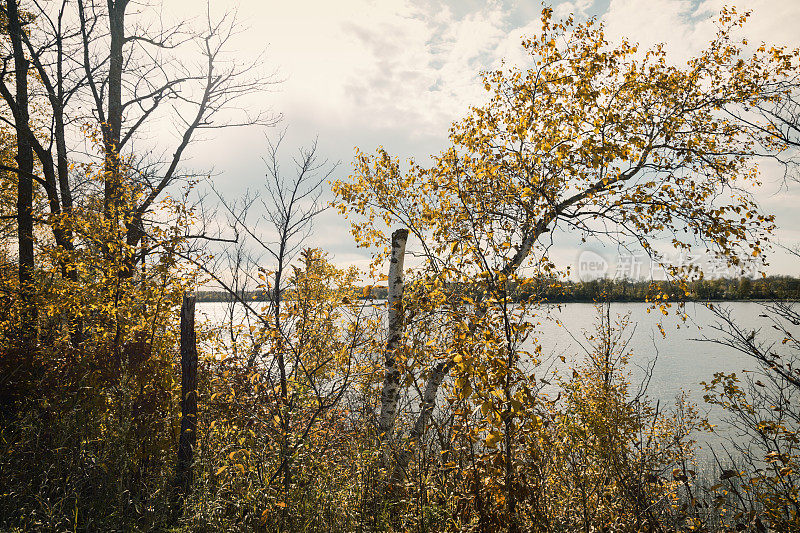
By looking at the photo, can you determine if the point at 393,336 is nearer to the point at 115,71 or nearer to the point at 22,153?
the point at 115,71

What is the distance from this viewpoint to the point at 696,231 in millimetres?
5852

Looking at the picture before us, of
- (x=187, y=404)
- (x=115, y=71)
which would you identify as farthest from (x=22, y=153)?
(x=187, y=404)

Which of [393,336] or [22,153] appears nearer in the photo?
[393,336]

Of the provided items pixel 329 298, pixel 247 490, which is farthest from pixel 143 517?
pixel 329 298

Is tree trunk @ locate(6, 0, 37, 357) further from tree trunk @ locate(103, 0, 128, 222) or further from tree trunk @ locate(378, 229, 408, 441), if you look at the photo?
tree trunk @ locate(378, 229, 408, 441)

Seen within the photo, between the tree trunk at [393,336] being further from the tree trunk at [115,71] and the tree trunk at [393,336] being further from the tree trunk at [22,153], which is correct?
the tree trunk at [22,153]

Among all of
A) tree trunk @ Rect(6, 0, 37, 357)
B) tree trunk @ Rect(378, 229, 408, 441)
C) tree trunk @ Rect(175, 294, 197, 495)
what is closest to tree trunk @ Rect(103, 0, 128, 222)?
tree trunk @ Rect(6, 0, 37, 357)

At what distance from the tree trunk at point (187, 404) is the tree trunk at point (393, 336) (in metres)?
2.21

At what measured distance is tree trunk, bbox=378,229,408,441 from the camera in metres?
5.43

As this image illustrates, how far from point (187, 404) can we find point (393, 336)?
8.51 feet

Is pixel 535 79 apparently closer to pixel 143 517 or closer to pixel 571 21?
pixel 571 21

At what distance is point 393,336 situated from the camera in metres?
5.56

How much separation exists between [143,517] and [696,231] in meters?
7.38

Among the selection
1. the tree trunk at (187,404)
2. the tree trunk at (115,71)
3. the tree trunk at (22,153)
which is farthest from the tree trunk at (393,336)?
the tree trunk at (22,153)
